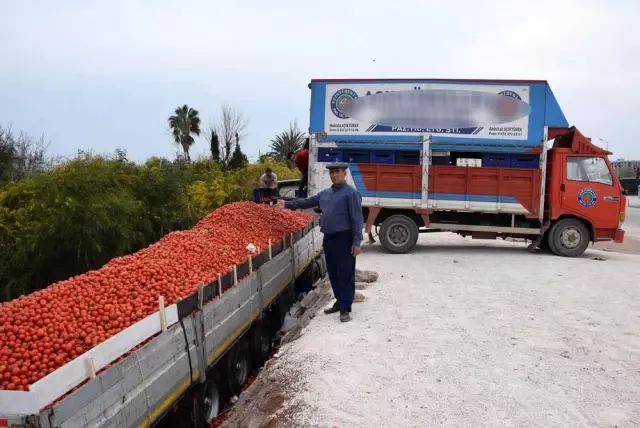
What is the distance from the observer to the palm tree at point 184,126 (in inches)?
1538

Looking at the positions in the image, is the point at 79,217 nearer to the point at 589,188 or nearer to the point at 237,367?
the point at 237,367

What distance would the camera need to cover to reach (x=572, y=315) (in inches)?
227

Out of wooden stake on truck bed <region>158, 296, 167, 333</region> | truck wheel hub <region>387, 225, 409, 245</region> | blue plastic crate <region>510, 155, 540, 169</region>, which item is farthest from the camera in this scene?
truck wheel hub <region>387, 225, 409, 245</region>

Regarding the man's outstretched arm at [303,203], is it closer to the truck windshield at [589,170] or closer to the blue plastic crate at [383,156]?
the blue plastic crate at [383,156]

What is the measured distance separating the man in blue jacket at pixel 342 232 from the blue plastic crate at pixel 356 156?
15.2 ft

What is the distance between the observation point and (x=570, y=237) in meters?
10.2

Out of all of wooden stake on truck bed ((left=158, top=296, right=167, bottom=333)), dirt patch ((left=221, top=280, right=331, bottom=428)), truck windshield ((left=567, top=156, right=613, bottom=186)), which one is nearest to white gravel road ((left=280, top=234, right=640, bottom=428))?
dirt patch ((left=221, top=280, right=331, bottom=428))

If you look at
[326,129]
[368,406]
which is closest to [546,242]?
[326,129]

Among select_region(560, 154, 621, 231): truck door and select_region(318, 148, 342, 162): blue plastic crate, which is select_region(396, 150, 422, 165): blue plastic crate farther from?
select_region(560, 154, 621, 231): truck door

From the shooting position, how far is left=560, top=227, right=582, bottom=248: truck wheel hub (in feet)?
33.5

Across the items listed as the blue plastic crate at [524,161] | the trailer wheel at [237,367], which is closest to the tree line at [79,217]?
the trailer wheel at [237,367]

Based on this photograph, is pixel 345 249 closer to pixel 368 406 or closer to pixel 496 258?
pixel 368 406

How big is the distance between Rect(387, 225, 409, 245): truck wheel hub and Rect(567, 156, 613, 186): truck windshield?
11.2ft

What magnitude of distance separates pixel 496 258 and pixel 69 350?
848 centimetres
